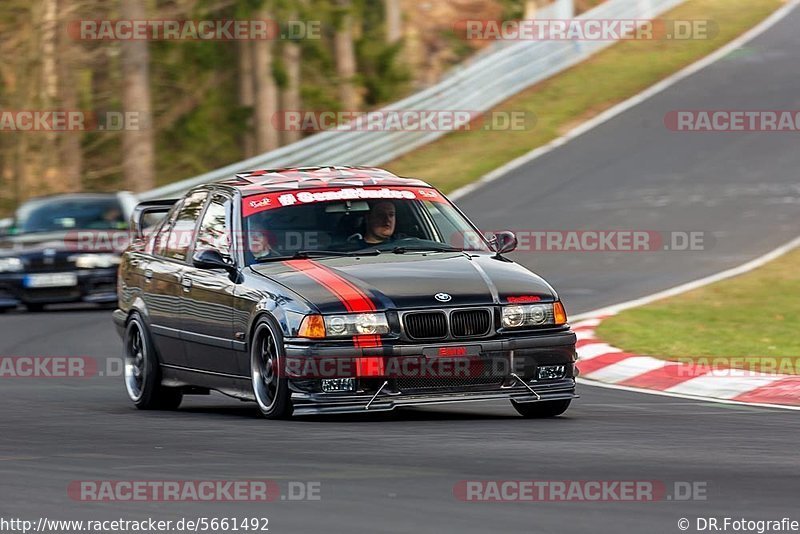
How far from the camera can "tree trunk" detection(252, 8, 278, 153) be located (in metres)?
33.8

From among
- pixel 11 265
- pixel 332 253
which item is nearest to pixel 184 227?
pixel 332 253

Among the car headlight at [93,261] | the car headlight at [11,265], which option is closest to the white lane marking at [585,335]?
the car headlight at [93,261]

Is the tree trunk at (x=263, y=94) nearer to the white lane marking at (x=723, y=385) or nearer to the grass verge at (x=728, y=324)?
the grass verge at (x=728, y=324)

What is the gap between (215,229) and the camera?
34.6 ft

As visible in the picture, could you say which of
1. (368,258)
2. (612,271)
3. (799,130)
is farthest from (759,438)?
(799,130)

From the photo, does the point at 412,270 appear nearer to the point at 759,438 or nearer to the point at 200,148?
the point at 759,438

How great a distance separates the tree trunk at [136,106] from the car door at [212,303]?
65.6 ft

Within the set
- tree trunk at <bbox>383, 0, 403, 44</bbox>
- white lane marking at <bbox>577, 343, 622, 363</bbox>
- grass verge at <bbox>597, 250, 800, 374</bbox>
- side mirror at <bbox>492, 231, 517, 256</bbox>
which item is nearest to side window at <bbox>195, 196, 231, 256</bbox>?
side mirror at <bbox>492, 231, 517, 256</bbox>

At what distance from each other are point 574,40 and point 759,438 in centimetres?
2493

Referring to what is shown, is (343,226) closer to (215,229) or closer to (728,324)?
(215,229)

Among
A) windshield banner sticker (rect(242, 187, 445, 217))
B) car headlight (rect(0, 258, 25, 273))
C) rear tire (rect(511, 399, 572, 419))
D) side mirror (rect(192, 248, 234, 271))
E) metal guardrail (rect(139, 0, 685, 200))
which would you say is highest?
metal guardrail (rect(139, 0, 685, 200))

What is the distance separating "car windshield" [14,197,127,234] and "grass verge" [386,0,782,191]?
659cm

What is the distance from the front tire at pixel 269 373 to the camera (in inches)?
364

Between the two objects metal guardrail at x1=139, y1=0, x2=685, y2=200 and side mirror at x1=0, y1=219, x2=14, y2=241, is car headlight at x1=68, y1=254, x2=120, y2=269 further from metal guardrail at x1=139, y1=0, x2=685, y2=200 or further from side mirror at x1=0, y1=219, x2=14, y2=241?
metal guardrail at x1=139, y1=0, x2=685, y2=200
